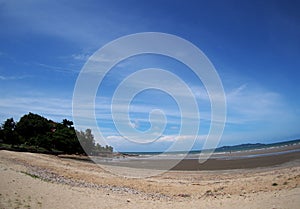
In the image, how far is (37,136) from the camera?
64.8 meters

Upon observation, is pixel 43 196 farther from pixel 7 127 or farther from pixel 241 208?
pixel 7 127

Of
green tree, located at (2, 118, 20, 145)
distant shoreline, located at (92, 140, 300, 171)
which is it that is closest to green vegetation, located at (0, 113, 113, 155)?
green tree, located at (2, 118, 20, 145)

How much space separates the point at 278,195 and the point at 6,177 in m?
16.2

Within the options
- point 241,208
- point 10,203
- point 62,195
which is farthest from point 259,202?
point 10,203

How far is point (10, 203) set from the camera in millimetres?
13086

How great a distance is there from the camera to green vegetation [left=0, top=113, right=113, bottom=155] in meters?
60.2

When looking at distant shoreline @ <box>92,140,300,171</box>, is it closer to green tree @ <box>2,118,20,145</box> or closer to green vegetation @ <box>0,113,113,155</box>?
green vegetation @ <box>0,113,113,155</box>

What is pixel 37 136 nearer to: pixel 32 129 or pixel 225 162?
pixel 32 129

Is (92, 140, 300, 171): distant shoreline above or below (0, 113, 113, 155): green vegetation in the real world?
below

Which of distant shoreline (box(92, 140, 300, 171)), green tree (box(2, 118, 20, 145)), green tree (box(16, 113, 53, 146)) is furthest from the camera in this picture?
green tree (box(16, 113, 53, 146))

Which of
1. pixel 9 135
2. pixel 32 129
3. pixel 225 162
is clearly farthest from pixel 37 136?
pixel 225 162

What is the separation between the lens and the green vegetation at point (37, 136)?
198ft

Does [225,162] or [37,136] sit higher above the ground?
[37,136]

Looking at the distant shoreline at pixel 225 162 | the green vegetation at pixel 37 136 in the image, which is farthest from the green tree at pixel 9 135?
the distant shoreline at pixel 225 162
